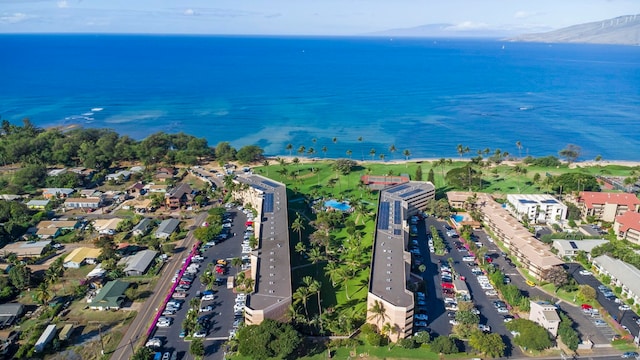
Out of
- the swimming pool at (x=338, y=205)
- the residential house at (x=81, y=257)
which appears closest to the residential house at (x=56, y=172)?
the residential house at (x=81, y=257)

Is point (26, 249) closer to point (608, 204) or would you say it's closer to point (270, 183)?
point (270, 183)

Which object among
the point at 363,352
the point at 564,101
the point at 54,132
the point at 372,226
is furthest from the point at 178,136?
the point at 564,101

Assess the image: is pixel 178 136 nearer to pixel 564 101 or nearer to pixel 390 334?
pixel 390 334

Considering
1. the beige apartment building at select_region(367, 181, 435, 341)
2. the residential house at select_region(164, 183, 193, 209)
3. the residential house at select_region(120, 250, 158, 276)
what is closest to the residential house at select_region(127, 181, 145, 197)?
the residential house at select_region(164, 183, 193, 209)

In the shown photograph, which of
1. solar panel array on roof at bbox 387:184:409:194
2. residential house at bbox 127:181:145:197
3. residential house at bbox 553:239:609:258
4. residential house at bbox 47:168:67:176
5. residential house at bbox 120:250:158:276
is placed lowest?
residential house at bbox 553:239:609:258

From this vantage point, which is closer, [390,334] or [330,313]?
[390,334]

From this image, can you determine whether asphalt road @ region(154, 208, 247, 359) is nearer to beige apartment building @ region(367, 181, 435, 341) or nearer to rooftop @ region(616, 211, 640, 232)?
beige apartment building @ region(367, 181, 435, 341)

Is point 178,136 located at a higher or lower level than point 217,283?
higher
